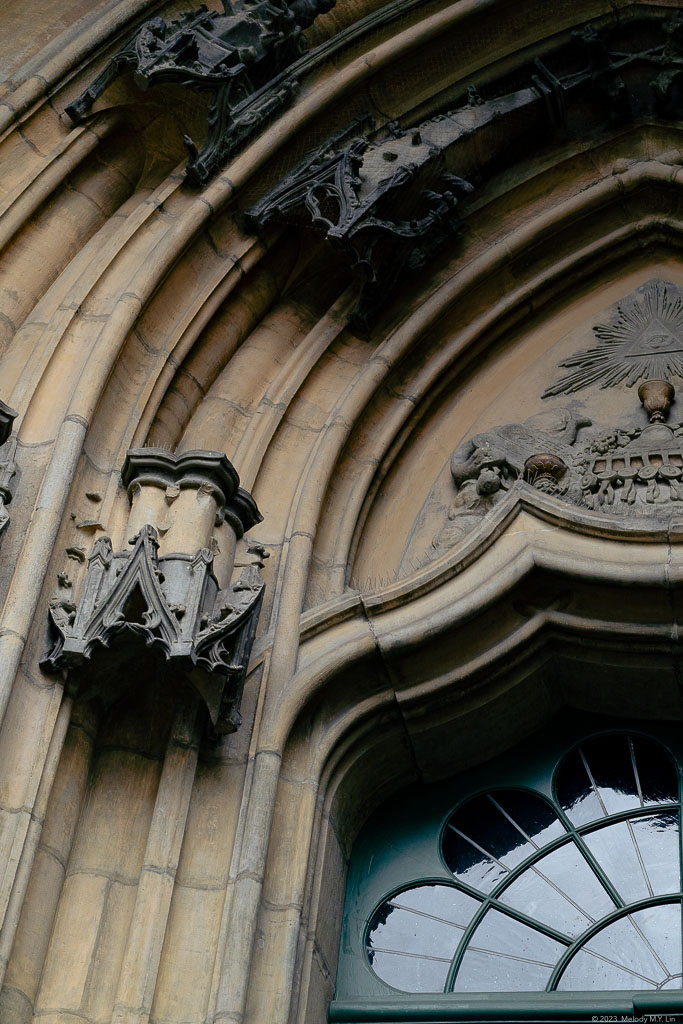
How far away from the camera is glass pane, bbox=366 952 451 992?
6902 millimetres

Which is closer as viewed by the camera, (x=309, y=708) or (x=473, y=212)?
(x=309, y=708)

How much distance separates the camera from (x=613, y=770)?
7.66m

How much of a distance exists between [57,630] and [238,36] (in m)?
4.12

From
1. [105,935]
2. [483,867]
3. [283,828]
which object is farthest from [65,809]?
[483,867]

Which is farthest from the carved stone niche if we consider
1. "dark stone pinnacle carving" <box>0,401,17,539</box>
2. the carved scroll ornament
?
the carved scroll ornament

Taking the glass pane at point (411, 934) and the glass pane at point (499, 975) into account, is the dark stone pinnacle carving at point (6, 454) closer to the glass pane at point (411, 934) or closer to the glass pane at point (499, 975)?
the glass pane at point (411, 934)

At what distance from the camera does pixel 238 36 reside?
8766mm

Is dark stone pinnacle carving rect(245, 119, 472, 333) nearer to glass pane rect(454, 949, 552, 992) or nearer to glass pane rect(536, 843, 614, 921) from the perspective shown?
glass pane rect(536, 843, 614, 921)

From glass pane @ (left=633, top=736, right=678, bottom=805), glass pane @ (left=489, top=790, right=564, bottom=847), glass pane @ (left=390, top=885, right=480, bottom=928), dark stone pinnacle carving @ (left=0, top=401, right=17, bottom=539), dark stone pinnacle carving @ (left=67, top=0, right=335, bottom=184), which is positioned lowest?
glass pane @ (left=390, top=885, right=480, bottom=928)

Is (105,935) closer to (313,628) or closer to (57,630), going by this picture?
(57,630)

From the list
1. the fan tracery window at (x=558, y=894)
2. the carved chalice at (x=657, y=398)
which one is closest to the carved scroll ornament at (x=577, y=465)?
the carved chalice at (x=657, y=398)

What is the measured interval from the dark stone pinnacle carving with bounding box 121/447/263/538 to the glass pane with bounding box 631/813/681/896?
2.54 meters

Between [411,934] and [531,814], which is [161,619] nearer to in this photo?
[411,934]

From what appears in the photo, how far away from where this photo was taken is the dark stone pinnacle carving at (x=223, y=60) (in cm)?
845
